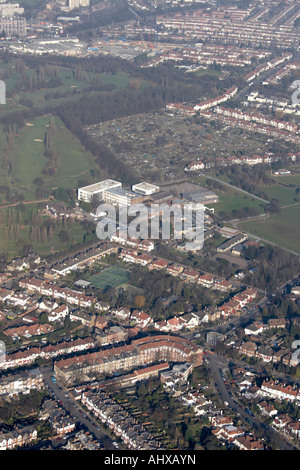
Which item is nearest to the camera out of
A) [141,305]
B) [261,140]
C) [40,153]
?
[141,305]

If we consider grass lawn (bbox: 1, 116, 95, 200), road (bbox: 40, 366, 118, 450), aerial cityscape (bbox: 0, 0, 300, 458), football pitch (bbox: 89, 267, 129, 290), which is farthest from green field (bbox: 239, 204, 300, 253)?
road (bbox: 40, 366, 118, 450)

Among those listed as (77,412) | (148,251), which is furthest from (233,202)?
(77,412)

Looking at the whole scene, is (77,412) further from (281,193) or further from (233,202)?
(281,193)

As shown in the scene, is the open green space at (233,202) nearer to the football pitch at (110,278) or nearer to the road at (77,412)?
the football pitch at (110,278)

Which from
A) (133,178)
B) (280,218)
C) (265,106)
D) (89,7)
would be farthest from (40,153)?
(89,7)

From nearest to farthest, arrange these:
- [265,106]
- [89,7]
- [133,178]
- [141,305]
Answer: [141,305] → [133,178] → [265,106] → [89,7]

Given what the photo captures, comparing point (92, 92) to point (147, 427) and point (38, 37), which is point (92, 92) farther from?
point (147, 427)
